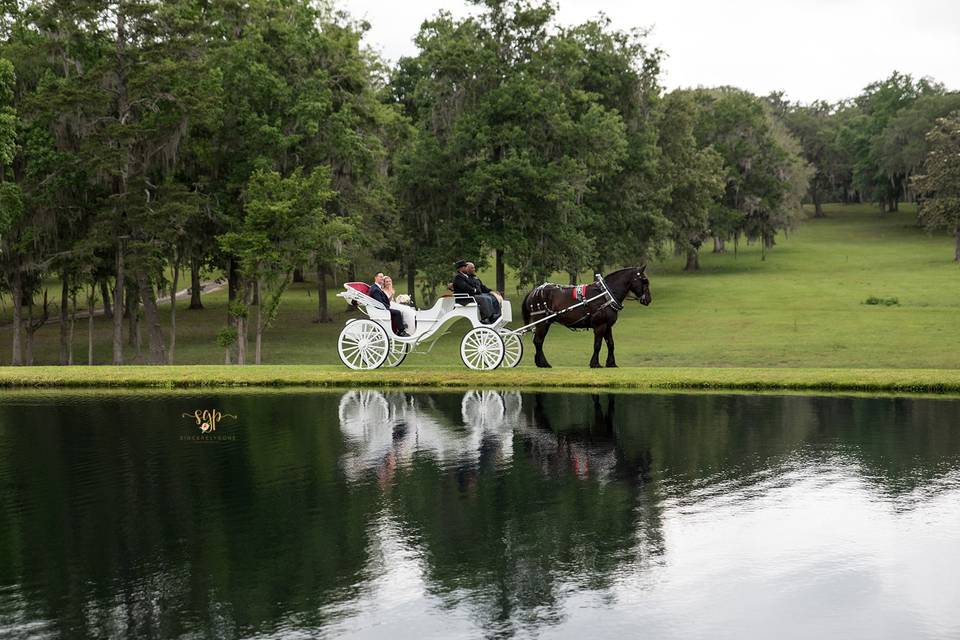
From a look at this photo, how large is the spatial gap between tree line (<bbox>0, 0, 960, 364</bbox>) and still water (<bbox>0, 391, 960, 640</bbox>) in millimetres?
19341

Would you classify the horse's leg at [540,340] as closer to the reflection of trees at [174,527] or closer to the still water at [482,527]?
the still water at [482,527]

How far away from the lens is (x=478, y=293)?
22.3 meters

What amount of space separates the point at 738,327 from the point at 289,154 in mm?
20338

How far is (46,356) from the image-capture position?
4512 cm

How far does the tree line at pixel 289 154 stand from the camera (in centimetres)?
3494

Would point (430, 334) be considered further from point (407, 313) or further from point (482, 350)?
point (482, 350)

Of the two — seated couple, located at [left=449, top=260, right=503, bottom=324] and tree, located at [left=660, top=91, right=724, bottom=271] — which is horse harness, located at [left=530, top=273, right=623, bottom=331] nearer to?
seated couple, located at [left=449, top=260, right=503, bottom=324]

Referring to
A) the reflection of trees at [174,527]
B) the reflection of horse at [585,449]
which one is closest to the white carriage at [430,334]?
the reflection of horse at [585,449]

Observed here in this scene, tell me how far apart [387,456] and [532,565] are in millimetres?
5301

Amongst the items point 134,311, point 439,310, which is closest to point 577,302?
point 439,310

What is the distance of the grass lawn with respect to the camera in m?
35.2

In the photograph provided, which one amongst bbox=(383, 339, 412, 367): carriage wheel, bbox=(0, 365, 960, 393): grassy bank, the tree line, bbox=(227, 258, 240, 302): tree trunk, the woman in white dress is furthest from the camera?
bbox=(227, 258, 240, 302): tree trunk

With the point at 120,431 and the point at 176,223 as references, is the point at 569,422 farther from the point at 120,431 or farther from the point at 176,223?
the point at 176,223

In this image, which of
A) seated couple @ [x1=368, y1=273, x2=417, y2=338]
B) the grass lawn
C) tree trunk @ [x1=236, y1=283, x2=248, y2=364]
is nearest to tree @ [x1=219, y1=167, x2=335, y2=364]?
tree trunk @ [x1=236, y1=283, x2=248, y2=364]
